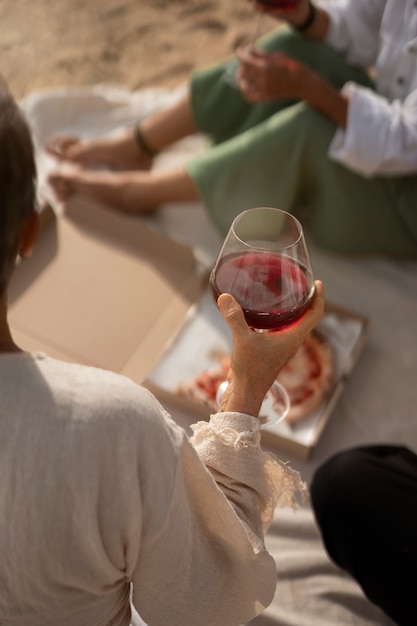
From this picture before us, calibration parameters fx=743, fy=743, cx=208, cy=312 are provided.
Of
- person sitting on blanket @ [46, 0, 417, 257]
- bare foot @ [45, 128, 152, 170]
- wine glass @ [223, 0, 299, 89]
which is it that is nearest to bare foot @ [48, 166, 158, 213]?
person sitting on blanket @ [46, 0, 417, 257]

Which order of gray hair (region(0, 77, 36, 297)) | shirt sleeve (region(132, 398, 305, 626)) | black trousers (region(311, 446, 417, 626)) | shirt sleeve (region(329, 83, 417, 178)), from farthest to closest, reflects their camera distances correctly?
1. shirt sleeve (region(329, 83, 417, 178))
2. black trousers (region(311, 446, 417, 626))
3. shirt sleeve (region(132, 398, 305, 626))
4. gray hair (region(0, 77, 36, 297))

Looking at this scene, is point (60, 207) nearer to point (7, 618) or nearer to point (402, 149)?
point (402, 149)

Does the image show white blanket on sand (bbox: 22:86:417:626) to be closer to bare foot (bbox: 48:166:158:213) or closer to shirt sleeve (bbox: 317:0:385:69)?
bare foot (bbox: 48:166:158:213)

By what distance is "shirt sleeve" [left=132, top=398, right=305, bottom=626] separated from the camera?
28.9 inches

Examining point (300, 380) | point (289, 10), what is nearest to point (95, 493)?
point (300, 380)

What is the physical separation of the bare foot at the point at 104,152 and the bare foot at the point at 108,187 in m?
0.13

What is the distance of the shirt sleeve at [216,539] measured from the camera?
28.9 inches

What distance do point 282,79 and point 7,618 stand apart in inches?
49.6

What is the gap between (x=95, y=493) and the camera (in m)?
0.63

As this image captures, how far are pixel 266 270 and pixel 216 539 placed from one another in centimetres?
33

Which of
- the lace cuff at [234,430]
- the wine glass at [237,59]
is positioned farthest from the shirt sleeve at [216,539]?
the wine glass at [237,59]

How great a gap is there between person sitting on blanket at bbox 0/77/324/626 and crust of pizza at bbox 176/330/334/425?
0.58 m

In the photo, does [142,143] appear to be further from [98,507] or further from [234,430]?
[98,507]

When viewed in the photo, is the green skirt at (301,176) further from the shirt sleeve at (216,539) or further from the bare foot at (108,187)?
the shirt sleeve at (216,539)
